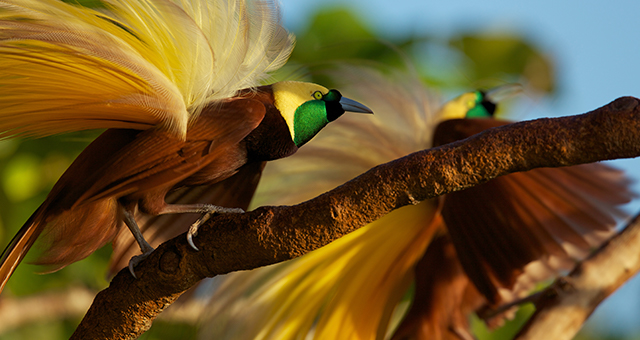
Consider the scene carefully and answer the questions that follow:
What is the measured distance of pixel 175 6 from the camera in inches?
34.6

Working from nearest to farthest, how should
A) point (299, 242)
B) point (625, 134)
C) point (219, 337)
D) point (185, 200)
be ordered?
point (625, 134)
point (299, 242)
point (185, 200)
point (219, 337)

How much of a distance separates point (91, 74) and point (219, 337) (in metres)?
0.74

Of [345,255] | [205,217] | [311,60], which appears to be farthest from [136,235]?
[311,60]

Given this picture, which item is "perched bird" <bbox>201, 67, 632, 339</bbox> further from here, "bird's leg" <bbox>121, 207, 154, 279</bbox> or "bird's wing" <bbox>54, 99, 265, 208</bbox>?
"bird's wing" <bbox>54, 99, 265, 208</bbox>

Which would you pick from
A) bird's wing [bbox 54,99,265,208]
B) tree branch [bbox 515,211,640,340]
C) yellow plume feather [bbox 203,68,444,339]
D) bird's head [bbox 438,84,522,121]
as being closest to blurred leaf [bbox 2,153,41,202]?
yellow plume feather [bbox 203,68,444,339]

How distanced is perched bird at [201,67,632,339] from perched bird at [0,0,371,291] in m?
0.46

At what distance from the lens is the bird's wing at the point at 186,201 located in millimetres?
1115

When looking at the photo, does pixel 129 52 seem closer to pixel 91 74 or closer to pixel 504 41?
pixel 91 74

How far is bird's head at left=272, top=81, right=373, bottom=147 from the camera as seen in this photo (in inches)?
37.2

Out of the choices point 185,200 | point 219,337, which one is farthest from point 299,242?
point 219,337

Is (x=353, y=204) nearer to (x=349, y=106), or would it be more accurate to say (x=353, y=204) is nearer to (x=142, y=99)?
(x=349, y=106)

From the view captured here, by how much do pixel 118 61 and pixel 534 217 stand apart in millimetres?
990

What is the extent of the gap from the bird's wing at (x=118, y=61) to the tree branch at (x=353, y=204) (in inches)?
7.8

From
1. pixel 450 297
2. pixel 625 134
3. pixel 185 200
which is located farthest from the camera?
pixel 450 297
